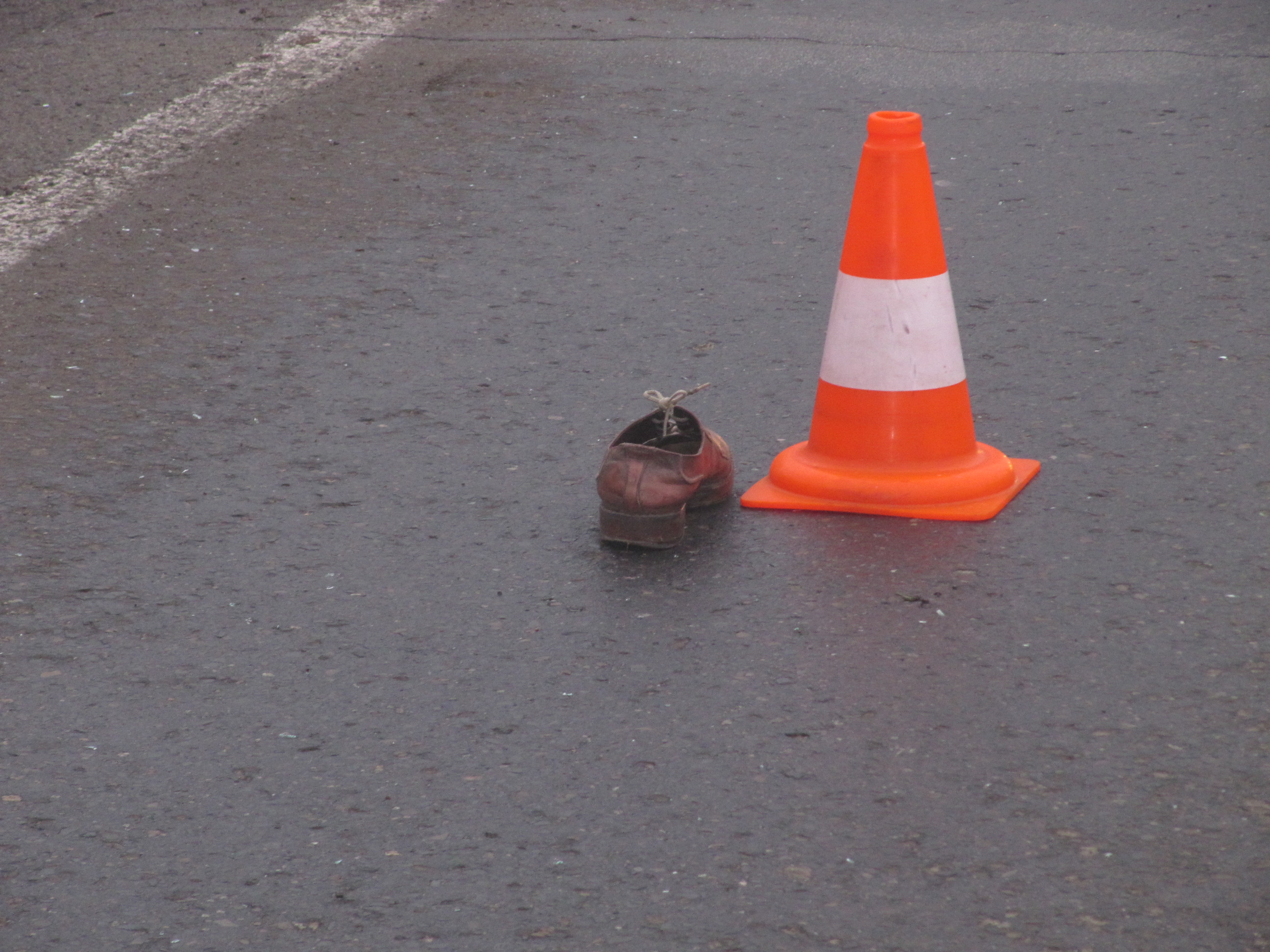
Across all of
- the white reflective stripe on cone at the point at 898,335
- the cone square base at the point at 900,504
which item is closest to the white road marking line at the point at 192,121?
the cone square base at the point at 900,504

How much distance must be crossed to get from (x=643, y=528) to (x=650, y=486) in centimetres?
10

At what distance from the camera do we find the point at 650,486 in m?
3.39

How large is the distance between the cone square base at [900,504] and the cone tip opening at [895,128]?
813 mm

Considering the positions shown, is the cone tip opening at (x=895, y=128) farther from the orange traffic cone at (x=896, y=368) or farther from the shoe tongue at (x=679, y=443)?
the shoe tongue at (x=679, y=443)

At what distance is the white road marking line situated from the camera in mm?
5609

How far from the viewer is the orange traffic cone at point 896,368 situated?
142 inches

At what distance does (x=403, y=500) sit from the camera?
3662mm

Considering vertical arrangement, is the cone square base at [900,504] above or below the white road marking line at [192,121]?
below

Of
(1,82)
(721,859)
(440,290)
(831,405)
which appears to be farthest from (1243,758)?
(1,82)

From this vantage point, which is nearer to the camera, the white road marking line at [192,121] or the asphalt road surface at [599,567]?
the asphalt road surface at [599,567]

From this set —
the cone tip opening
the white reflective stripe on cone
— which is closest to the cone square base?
the white reflective stripe on cone

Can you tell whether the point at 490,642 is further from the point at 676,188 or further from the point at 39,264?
the point at 676,188

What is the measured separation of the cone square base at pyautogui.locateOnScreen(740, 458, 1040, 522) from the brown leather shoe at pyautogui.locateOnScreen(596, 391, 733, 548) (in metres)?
0.17

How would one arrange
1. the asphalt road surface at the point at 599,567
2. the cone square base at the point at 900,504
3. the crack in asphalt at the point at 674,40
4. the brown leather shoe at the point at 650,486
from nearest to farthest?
1. the asphalt road surface at the point at 599,567
2. the brown leather shoe at the point at 650,486
3. the cone square base at the point at 900,504
4. the crack in asphalt at the point at 674,40
